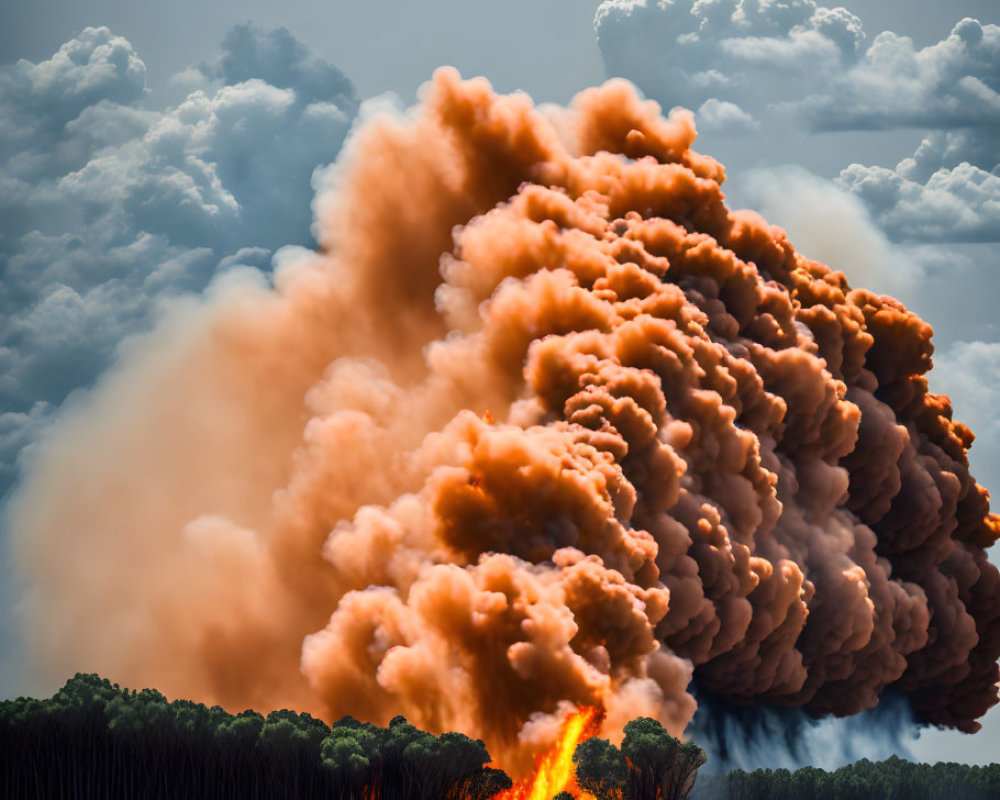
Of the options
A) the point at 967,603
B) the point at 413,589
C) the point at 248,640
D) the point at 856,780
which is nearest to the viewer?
the point at 413,589

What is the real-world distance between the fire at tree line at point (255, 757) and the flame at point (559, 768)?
0.15 m

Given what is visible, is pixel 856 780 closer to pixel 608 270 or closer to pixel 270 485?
pixel 608 270

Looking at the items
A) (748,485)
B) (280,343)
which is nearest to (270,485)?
(280,343)

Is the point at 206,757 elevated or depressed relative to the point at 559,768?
elevated

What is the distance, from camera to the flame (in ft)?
128

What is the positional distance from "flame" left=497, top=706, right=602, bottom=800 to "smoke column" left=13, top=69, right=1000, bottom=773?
37 cm

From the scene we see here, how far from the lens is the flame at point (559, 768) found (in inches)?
1537

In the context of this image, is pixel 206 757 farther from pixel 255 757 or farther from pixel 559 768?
pixel 559 768

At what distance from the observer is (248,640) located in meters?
49.3

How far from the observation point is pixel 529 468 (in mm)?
42656

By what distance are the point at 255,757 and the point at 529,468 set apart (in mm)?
9951

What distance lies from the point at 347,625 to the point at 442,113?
1793cm

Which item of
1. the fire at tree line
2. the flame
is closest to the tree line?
A: the fire at tree line

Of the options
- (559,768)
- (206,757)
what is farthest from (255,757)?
(559,768)
